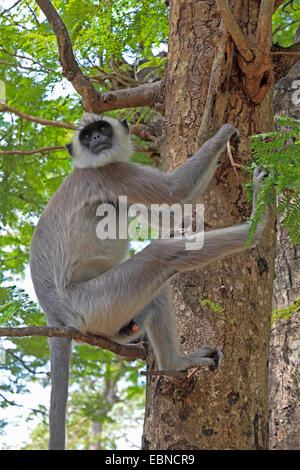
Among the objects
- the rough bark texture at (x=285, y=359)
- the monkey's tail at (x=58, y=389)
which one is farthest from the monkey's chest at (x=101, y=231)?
the rough bark texture at (x=285, y=359)

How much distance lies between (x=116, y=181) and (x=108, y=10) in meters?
1.65

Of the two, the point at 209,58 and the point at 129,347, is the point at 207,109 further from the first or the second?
the point at 129,347

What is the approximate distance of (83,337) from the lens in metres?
3.31

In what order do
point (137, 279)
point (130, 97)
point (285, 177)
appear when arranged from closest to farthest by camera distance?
point (285, 177)
point (137, 279)
point (130, 97)

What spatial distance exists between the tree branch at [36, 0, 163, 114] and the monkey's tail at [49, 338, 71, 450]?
2006 millimetres

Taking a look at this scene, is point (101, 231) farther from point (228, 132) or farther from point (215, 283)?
point (228, 132)

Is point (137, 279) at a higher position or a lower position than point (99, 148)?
lower

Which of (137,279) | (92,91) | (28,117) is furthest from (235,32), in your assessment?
(28,117)

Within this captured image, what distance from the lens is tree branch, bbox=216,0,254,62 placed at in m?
3.61

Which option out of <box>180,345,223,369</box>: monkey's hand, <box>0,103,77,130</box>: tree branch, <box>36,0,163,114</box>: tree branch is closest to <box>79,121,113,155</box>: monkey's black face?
<box>36,0,163,114</box>: tree branch

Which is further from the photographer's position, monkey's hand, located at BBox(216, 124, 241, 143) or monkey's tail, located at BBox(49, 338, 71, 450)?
monkey's hand, located at BBox(216, 124, 241, 143)

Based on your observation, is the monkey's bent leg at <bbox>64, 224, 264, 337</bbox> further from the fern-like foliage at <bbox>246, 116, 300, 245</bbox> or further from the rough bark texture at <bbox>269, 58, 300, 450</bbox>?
the rough bark texture at <bbox>269, 58, 300, 450</bbox>

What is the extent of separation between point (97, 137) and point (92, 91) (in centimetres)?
38

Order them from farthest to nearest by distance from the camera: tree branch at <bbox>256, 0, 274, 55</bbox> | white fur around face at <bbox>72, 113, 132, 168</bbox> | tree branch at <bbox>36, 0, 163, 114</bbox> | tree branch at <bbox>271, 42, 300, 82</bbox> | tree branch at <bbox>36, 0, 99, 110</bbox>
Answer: white fur around face at <bbox>72, 113, 132, 168</bbox> < tree branch at <bbox>271, 42, 300, 82</bbox> < tree branch at <bbox>36, 0, 163, 114</bbox> < tree branch at <bbox>36, 0, 99, 110</bbox> < tree branch at <bbox>256, 0, 274, 55</bbox>
